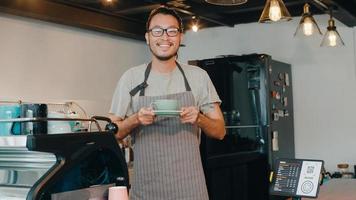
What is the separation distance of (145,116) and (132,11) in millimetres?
3902

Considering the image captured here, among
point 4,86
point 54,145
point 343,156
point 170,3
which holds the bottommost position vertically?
point 343,156

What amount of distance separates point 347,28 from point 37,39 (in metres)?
3.39

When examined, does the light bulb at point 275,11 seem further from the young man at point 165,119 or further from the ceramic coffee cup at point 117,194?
the ceramic coffee cup at point 117,194

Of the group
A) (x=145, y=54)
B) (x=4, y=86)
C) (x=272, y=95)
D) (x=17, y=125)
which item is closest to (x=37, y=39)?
(x=4, y=86)

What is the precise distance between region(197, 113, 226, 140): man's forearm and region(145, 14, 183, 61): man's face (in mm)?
286

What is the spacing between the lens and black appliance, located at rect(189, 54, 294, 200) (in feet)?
17.3

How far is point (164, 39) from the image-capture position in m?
1.97

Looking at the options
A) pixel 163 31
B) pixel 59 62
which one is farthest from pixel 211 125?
pixel 59 62

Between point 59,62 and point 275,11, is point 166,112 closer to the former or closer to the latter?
point 275,11

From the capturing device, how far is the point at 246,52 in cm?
611

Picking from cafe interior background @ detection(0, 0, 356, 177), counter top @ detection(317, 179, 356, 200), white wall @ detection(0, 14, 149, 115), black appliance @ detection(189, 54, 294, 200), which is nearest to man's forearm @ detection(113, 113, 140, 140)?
counter top @ detection(317, 179, 356, 200)

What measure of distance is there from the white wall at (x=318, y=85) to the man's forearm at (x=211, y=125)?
3858mm

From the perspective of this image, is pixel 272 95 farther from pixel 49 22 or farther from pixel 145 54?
pixel 49 22

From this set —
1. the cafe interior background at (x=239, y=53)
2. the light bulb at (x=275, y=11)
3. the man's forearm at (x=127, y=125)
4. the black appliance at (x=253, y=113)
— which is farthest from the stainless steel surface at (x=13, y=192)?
the black appliance at (x=253, y=113)
